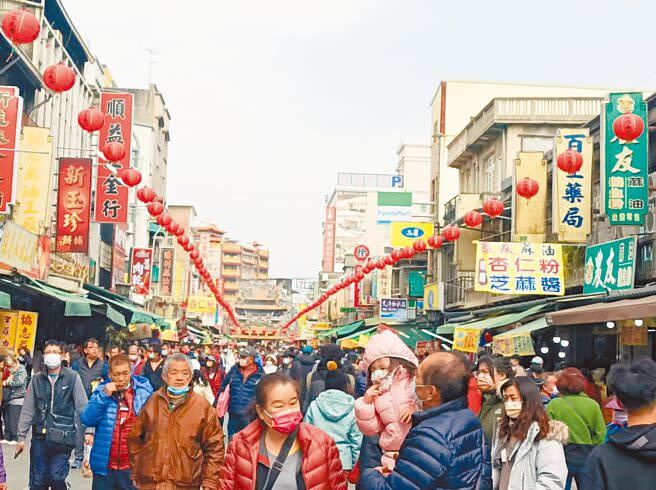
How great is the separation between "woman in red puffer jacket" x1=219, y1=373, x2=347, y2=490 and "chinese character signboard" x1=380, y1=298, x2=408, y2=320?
1396 inches

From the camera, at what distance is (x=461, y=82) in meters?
43.7

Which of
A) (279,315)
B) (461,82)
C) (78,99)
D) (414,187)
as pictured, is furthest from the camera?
(279,315)

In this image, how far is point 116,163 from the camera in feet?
95.8

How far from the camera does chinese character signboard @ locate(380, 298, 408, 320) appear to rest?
40562mm

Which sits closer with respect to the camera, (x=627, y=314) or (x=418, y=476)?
(x=418, y=476)

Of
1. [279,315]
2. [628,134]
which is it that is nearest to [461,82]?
[628,134]

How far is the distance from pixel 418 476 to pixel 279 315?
155693 millimetres

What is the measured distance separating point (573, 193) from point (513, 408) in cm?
1550

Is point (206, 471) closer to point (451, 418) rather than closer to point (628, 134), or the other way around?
point (451, 418)

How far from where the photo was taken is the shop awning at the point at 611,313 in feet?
43.5

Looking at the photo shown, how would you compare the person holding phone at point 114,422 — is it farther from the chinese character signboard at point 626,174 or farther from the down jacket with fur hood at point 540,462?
the chinese character signboard at point 626,174

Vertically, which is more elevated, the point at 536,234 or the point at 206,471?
the point at 536,234

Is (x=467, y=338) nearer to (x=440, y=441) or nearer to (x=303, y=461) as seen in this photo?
(x=303, y=461)

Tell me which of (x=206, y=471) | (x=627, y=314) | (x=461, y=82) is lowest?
(x=206, y=471)
